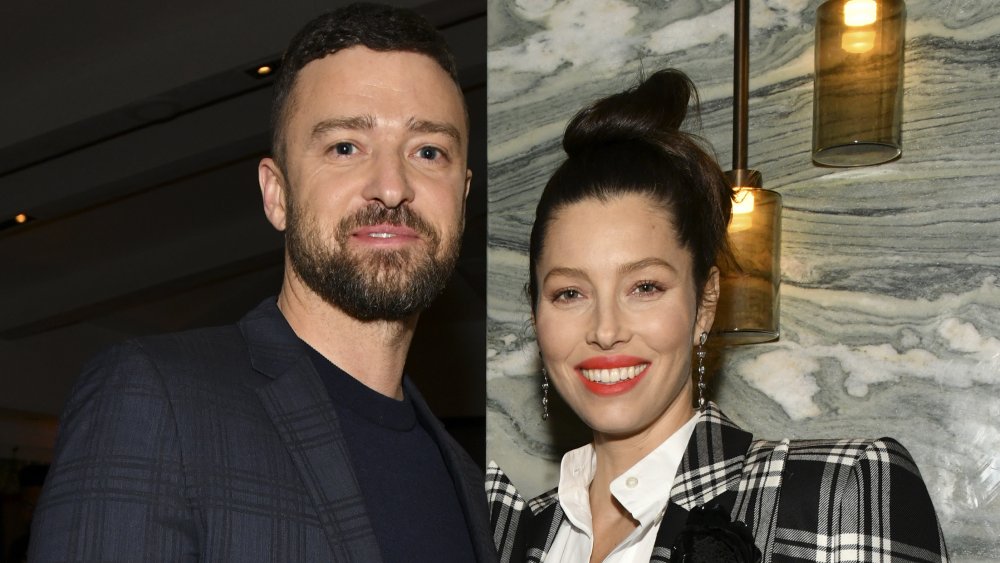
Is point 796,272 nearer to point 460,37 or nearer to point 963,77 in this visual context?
point 963,77

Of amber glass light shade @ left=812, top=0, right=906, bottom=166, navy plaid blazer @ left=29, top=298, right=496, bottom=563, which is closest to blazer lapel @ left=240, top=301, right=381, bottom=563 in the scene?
navy plaid blazer @ left=29, top=298, right=496, bottom=563

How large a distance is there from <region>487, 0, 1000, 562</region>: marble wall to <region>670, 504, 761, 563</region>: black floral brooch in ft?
2.00

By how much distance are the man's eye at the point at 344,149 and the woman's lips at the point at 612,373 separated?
0.55 meters

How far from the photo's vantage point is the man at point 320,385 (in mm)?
1504

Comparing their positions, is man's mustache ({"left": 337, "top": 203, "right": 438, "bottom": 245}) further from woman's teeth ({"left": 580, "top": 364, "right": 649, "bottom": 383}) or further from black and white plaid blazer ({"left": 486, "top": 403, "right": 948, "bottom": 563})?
black and white plaid blazer ({"left": 486, "top": 403, "right": 948, "bottom": 563})

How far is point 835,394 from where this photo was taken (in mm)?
2309

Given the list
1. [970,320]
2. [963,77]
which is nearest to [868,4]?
[963,77]

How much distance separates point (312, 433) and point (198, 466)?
0.21 metres

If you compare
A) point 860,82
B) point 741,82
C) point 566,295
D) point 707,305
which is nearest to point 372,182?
point 566,295

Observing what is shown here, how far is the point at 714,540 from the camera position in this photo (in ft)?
5.71

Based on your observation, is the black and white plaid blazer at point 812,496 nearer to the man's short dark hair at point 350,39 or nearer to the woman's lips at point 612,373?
the woman's lips at point 612,373

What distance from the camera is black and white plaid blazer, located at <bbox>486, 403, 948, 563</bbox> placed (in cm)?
171

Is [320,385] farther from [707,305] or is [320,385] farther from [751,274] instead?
[751,274]

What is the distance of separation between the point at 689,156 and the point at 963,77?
24.0 inches
